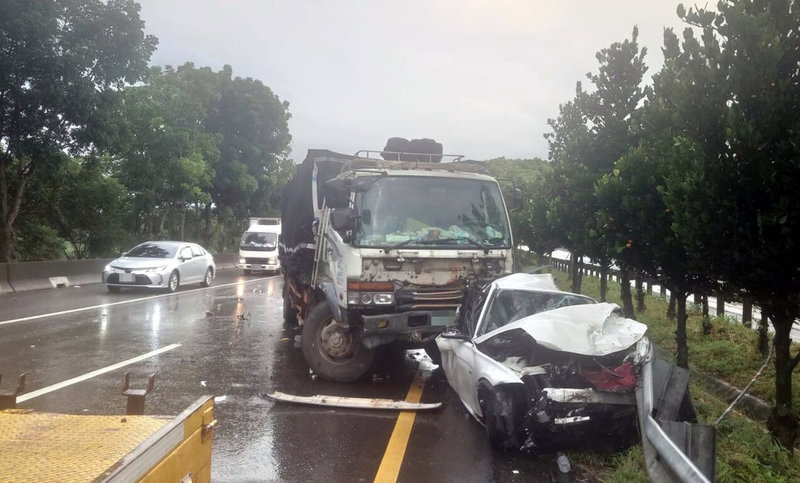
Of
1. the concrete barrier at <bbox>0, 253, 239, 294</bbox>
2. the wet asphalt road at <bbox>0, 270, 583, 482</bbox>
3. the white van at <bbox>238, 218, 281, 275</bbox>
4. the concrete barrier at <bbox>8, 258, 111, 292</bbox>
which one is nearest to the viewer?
the wet asphalt road at <bbox>0, 270, 583, 482</bbox>

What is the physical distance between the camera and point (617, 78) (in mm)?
13039

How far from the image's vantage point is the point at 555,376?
16.7 ft

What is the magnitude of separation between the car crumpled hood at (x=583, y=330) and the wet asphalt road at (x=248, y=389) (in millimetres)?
1004

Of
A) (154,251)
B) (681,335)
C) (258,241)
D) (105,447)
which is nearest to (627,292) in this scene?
(681,335)

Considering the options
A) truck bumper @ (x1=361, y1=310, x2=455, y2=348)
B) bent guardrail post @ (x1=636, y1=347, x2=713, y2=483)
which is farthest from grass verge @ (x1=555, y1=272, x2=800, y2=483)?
truck bumper @ (x1=361, y1=310, x2=455, y2=348)

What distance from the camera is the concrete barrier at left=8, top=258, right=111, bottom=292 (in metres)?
16.8

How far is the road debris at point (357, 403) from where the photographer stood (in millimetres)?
6430

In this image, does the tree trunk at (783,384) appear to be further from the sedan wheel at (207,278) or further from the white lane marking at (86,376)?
the sedan wheel at (207,278)

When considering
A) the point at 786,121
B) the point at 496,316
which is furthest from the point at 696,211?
the point at 496,316

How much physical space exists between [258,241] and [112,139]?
9451 millimetres

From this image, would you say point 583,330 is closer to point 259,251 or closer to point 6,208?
point 6,208

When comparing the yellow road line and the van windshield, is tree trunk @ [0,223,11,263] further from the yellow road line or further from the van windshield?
the yellow road line

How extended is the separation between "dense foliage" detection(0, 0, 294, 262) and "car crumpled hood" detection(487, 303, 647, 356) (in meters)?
16.2

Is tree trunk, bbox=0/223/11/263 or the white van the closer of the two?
tree trunk, bbox=0/223/11/263
